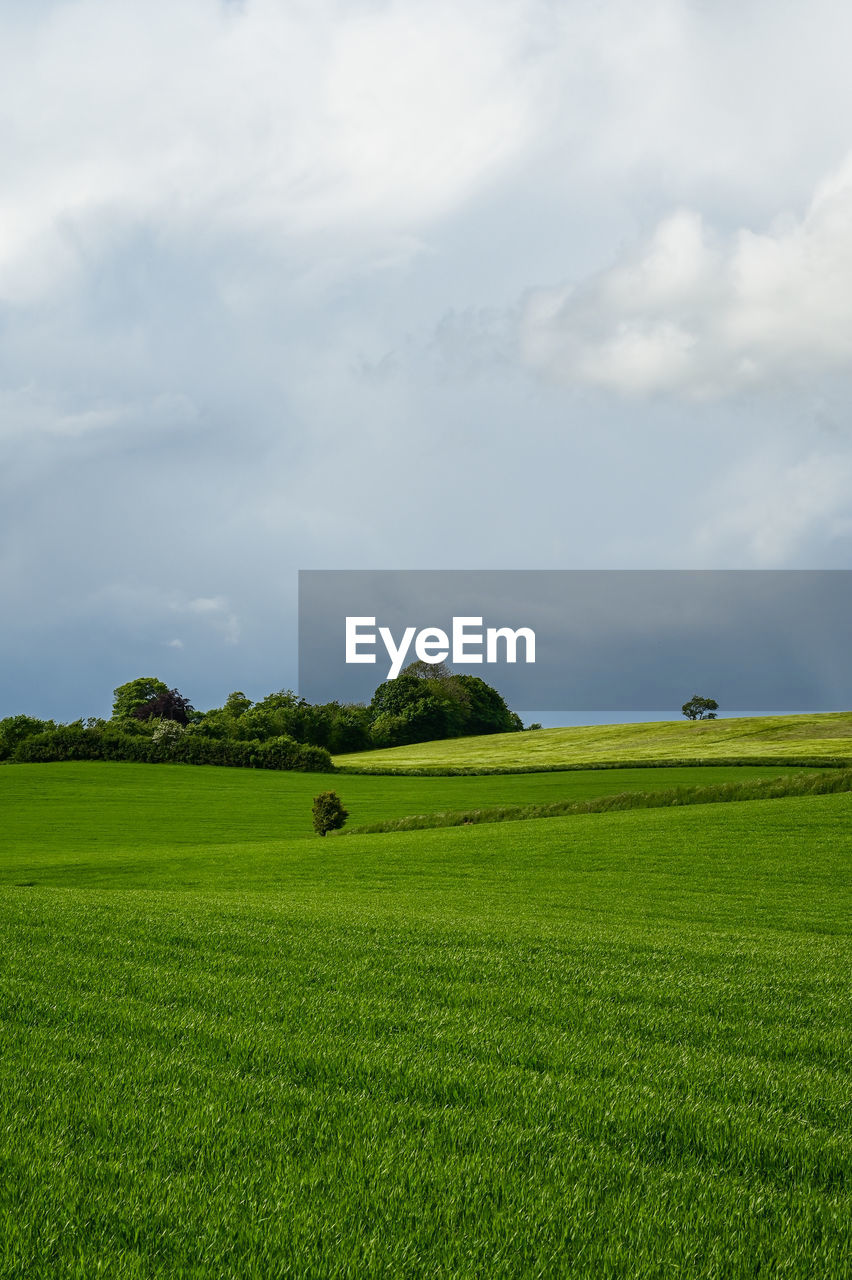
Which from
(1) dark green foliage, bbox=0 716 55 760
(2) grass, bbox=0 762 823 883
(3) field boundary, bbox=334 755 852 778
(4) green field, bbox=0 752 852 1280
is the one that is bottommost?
(2) grass, bbox=0 762 823 883

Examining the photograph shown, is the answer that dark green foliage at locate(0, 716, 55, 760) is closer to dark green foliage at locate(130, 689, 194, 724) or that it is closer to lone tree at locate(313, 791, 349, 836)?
dark green foliage at locate(130, 689, 194, 724)

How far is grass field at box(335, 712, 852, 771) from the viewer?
244 ft

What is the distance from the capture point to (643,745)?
277 feet

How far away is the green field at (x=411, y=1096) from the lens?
12.8 ft

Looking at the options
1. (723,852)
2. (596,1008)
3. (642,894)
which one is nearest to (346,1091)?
(596,1008)

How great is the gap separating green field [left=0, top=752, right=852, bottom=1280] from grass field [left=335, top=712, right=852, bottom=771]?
63.0 metres

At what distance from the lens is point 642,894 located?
69.6 feet

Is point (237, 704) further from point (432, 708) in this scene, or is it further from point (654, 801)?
point (654, 801)

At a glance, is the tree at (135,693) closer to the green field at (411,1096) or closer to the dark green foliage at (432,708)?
the dark green foliage at (432,708)

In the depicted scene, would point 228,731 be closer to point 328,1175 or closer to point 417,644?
point 417,644

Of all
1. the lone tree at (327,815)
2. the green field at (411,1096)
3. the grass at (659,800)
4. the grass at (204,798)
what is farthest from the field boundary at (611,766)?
the green field at (411,1096)

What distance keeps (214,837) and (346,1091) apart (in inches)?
1650

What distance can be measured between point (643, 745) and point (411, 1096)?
8230 cm

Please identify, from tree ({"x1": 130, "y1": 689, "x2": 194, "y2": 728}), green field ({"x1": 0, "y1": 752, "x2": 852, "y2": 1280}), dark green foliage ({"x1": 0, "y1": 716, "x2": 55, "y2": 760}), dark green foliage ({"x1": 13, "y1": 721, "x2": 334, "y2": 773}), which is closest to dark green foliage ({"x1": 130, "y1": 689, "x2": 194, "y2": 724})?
tree ({"x1": 130, "y1": 689, "x2": 194, "y2": 728})
